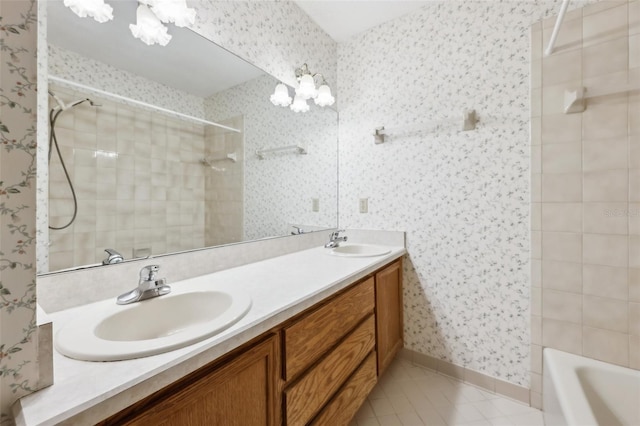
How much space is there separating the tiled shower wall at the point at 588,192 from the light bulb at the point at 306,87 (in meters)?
1.27

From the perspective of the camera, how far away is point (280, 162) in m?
1.70

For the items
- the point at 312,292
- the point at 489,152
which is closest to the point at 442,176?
the point at 489,152

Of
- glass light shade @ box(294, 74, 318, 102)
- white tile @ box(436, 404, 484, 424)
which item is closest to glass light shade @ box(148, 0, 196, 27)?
glass light shade @ box(294, 74, 318, 102)

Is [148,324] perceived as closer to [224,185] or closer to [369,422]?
[224,185]

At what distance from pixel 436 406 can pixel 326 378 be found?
887 millimetres

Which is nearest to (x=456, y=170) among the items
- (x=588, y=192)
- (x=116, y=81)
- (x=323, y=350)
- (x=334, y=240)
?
(x=588, y=192)

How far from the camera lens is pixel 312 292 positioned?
0.92 m

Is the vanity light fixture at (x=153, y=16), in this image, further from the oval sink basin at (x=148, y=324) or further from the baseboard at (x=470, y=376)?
the baseboard at (x=470, y=376)

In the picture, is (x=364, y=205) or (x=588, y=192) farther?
(x=364, y=205)

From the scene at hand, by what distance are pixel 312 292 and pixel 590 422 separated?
1.02 m

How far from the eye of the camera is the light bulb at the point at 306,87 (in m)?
1.73

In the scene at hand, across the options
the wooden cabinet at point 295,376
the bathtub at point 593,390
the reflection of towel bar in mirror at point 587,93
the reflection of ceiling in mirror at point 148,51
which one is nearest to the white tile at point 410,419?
the wooden cabinet at point 295,376

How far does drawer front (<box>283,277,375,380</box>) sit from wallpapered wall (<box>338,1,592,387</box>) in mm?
724

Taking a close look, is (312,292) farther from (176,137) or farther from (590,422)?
(590,422)
